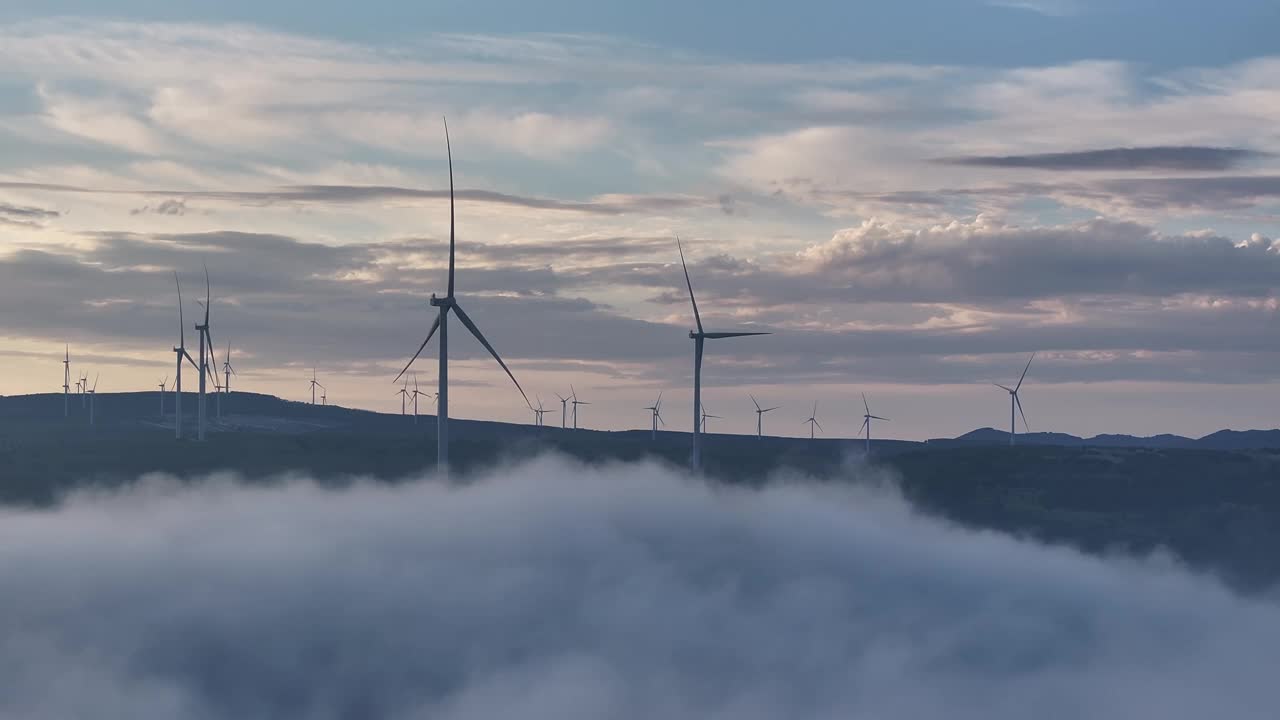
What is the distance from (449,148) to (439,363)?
26.5m

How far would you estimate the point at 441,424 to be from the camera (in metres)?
197

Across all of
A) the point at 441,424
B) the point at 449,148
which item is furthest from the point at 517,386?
the point at 449,148

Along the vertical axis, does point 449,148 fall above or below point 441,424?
above

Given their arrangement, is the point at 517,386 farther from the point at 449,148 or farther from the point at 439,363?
the point at 449,148

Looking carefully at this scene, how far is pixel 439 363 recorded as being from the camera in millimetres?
198875

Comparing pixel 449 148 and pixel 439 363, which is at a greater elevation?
pixel 449 148

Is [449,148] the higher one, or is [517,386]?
[449,148]

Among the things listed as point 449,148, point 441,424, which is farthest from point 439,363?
point 449,148

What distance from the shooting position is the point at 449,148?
19512 centimetres

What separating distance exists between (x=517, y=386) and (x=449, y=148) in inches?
1218

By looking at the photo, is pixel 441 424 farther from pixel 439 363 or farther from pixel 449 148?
pixel 449 148

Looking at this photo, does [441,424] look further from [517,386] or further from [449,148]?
[449,148]

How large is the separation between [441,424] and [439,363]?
765 cm
